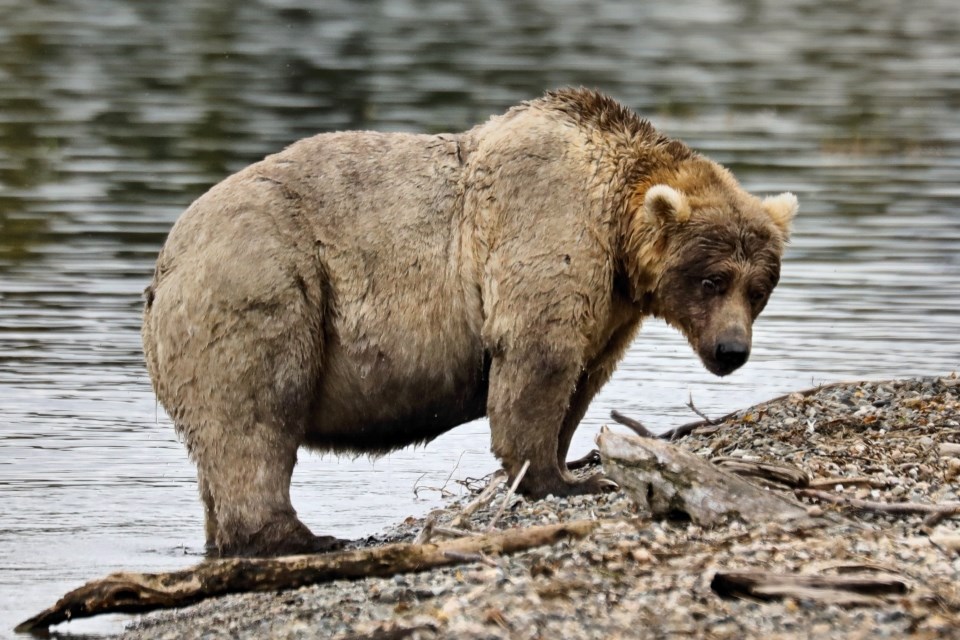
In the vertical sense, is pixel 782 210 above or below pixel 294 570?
above

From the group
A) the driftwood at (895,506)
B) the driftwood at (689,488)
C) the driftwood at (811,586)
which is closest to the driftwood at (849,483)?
the driftwood at (895,506)

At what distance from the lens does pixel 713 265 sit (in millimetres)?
8023

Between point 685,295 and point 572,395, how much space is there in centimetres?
96

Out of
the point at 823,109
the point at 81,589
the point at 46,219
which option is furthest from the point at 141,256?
the point at 823,109

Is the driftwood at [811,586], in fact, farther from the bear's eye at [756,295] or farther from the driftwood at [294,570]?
the bear's eye at [756,295]

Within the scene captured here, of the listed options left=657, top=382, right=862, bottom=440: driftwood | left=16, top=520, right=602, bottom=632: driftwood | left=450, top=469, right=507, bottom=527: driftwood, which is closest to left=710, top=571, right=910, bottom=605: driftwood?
left=16, top=520, right=602, bottom=632: driftwood

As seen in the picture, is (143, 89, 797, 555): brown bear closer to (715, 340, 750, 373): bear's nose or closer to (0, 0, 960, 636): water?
(715, 340, 750, 373): bear's nose

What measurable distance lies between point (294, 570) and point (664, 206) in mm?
2531

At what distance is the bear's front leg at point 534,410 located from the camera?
26.5ft

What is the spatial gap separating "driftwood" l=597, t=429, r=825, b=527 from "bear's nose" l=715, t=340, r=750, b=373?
99 cm

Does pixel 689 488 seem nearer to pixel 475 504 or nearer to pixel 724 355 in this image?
pixel 475 504

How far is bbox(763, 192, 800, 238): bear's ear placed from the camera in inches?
329

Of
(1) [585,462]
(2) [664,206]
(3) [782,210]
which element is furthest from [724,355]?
(1) [585,462]

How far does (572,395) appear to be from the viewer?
8.76 m
